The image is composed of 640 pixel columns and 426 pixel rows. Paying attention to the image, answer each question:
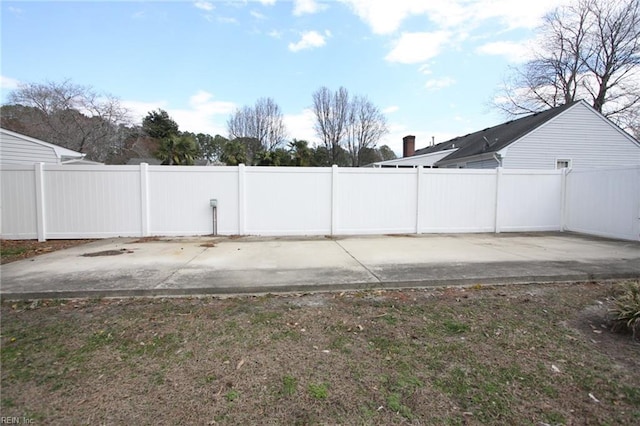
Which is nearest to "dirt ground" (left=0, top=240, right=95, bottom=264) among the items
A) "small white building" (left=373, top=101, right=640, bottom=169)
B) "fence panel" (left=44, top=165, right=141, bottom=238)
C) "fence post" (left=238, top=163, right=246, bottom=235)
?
"fence panel" (left=44, top=165, right=141, bottom=238)

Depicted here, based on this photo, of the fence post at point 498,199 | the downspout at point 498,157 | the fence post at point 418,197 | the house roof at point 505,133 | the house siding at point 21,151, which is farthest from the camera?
the house roof at point 505,133

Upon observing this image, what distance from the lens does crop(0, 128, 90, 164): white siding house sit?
1048 centimetres

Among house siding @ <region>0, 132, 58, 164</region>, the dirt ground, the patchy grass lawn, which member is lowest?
the patchy grass lawn

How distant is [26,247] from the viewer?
750cm

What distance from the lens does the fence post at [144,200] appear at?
8609mm

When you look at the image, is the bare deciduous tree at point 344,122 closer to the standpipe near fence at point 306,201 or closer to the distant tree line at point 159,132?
the distant tree line at point 159,132

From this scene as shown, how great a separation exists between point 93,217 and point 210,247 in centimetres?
372

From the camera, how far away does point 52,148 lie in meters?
12.3

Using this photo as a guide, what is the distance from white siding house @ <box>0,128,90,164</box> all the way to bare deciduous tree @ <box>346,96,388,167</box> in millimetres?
28534

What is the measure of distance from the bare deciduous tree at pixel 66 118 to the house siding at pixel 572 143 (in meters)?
28.3

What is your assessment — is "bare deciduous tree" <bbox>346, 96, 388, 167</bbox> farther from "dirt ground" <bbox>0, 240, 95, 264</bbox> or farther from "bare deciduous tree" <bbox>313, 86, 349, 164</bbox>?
"dirt ground" <bbox>0, 240, 95, 264</bbox>

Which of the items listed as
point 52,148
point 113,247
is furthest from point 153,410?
point 52,148

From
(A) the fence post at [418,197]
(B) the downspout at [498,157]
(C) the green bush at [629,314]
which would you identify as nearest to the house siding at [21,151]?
(A) the fence post at [418,197]

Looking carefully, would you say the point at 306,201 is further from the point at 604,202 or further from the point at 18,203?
the point at 604,202
